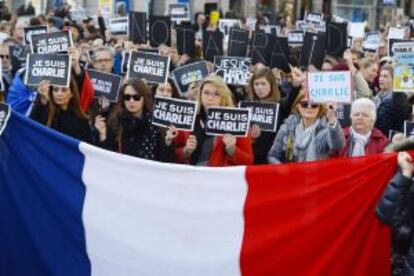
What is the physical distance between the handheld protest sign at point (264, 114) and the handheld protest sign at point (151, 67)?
3.26 feet

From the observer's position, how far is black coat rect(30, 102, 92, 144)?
5.46 metres

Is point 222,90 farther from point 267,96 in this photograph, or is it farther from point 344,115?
point 344,115

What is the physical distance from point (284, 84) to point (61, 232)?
3994 mm

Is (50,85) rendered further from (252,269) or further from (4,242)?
A: (252,269)

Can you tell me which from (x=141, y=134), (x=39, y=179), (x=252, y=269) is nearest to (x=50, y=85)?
(x=141, y=134)

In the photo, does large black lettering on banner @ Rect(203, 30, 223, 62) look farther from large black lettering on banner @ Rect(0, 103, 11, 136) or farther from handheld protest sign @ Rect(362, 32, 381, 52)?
large black lettering on banner @ Rect(0, 103, 11, 136)

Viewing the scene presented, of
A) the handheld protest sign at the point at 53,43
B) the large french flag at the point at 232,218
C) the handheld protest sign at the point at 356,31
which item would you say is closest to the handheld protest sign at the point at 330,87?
the large french flag at the point at 232,218

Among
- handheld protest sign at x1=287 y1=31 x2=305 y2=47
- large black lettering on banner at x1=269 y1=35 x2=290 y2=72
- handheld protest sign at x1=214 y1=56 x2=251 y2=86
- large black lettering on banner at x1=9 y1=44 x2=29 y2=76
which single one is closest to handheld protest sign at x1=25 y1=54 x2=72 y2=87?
handheld protest sign at x1=214 y1=56 x2=251 y2=86

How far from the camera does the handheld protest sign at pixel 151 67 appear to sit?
689 cm

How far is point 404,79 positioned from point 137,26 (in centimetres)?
501

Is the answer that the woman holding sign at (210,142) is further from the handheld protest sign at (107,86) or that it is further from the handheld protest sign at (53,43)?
the handheld protest sign at (53,43)

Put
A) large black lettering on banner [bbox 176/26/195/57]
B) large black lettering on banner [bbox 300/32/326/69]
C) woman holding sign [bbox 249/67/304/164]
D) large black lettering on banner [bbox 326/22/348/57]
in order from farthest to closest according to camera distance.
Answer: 1. large black lettering on banner [bbox 326/22/348/57]
2. large black lettering on banner [bbox 176/26/195/57]
3. large black lettering on banner [bbox 300/32/326/69]
4. woman holding sign [bbox 249/67/304/164]

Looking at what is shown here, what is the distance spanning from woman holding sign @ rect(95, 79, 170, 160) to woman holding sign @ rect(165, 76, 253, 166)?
138mm

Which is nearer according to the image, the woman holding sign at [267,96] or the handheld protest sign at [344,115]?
the woman holding sign at [267,96]
